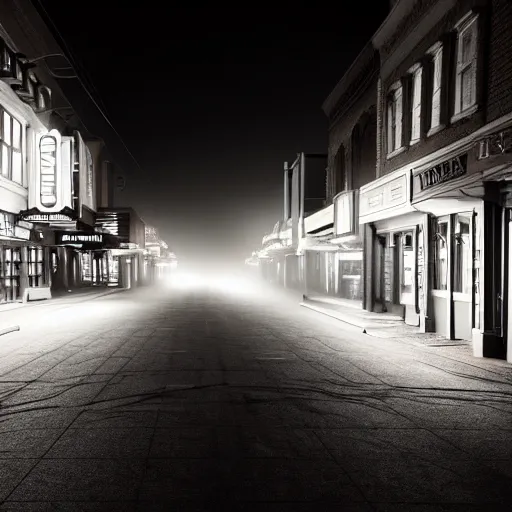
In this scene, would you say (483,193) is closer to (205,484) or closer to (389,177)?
(389,177)

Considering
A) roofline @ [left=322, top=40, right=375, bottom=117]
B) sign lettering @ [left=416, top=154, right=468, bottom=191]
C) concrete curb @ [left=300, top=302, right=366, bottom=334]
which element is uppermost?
roofline @ [left=322, top=40, right=375, bottom=117]

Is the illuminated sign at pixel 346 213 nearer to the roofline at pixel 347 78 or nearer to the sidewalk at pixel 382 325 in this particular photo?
the sidewalk at pixel 382 325

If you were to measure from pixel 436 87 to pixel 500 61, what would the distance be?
3.18 m

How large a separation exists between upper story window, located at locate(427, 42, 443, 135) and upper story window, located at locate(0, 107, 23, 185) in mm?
15685

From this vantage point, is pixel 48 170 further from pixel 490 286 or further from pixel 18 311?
pixel 490 286

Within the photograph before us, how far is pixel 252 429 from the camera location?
547 centimetres

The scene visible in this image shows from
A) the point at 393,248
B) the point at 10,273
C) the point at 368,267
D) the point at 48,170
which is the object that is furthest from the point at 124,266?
the point at 393,248

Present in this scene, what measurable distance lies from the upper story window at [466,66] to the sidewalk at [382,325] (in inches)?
203

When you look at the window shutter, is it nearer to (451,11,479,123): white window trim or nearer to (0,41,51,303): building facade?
(451,11,479,123): white window trim

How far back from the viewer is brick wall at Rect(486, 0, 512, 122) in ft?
33.0

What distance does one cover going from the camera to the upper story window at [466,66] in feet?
37.2

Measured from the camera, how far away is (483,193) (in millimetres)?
10242

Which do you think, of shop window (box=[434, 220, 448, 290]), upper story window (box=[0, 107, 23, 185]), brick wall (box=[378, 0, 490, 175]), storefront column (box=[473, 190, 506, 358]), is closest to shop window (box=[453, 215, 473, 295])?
shop window (box=[434, 220, 448, 290])

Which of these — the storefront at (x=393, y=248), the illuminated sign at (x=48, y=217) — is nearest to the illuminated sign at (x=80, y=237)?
the illuminated sign at (x=48, y=217)
